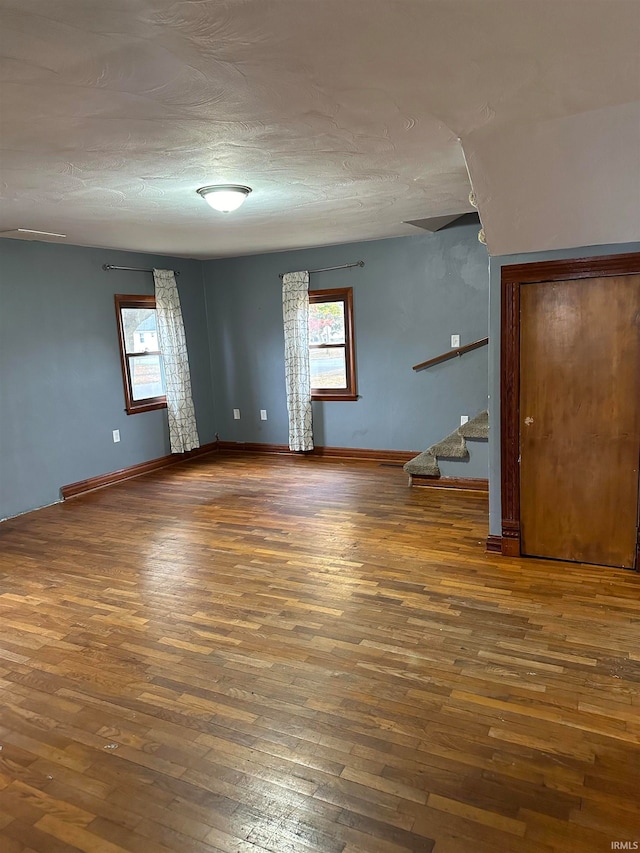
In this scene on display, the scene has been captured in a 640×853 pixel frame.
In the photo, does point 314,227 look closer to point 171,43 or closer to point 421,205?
point 421,205

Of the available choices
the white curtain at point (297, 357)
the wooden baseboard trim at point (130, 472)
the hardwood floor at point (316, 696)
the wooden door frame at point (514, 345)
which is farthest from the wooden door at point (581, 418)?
the wooden baseboard trim at point (130, 472)

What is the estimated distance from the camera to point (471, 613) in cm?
299

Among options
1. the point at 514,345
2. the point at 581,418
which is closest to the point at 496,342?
the point at 514,345

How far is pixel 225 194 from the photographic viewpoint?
3414 millimetres

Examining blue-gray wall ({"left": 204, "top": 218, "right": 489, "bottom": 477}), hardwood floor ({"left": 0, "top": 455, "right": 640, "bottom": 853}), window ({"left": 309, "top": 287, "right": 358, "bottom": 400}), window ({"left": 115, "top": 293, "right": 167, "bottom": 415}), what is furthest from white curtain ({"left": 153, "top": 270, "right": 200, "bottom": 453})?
hardwood floor ({"left": 0, "top": 455, "right": 640, "bottom": 853})

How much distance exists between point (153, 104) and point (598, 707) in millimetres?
2850

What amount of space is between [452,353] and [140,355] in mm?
3343

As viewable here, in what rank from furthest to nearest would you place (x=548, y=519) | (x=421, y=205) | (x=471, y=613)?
(x=421, y=205) < (x=548, y=519) < (x=471, y=613)

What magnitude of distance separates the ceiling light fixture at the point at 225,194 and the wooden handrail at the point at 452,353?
294 cm

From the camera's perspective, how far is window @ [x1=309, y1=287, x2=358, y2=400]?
20.9ft

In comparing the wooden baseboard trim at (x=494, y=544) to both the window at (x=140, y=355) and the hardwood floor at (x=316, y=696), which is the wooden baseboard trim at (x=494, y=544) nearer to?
the hardwood floor at (x=316, y=696)

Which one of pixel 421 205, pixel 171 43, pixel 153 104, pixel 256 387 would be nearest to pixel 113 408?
pixel 256 387

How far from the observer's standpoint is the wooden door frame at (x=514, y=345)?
323cm

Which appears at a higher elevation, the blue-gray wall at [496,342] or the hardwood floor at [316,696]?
the blue-gray wall at [496,342]
